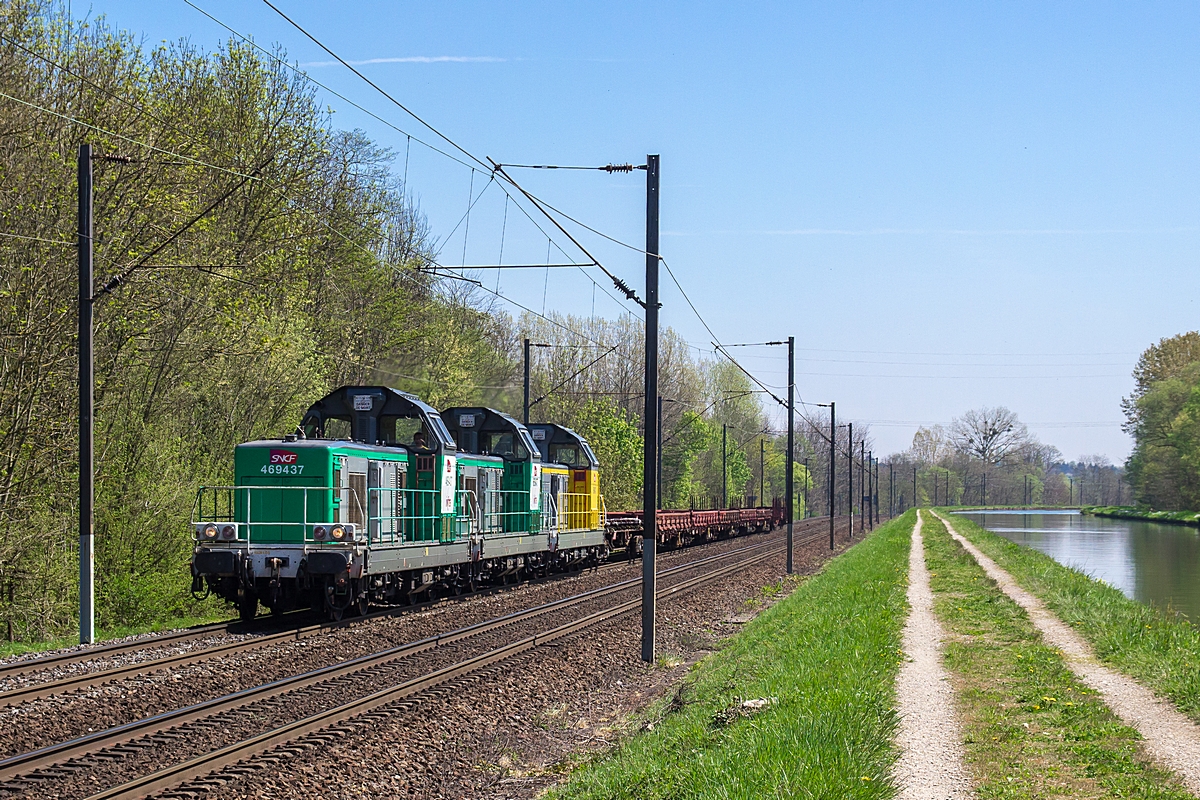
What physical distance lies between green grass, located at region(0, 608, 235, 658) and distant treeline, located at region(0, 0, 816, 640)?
0.34m

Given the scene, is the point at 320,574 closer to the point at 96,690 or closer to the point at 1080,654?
the point at 96,690

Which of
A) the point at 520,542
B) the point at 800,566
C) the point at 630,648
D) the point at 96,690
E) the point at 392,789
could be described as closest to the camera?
the point at 392,789

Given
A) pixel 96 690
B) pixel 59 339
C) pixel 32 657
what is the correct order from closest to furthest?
pixel 96 690 → pixel 32 657 → pixel 59 339

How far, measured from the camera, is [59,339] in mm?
21062

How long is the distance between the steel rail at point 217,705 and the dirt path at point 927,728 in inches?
274

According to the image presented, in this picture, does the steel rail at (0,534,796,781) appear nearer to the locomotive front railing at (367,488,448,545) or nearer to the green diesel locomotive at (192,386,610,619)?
the green diesel locomotive at (192,386,610,619)

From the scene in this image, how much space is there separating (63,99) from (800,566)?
89.9ft

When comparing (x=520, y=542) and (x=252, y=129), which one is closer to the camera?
(x=520, y=542)

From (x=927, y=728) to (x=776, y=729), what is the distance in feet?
6.84

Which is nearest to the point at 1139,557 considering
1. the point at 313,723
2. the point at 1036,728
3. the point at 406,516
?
the point at 406,516

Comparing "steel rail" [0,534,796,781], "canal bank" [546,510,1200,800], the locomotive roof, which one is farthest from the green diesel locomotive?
"canal bank" [546,510,1200,800]

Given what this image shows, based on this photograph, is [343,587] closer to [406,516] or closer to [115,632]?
[406,516]

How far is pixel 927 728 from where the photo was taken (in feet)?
35.6

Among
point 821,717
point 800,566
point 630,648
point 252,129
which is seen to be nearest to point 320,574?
point 630,648
